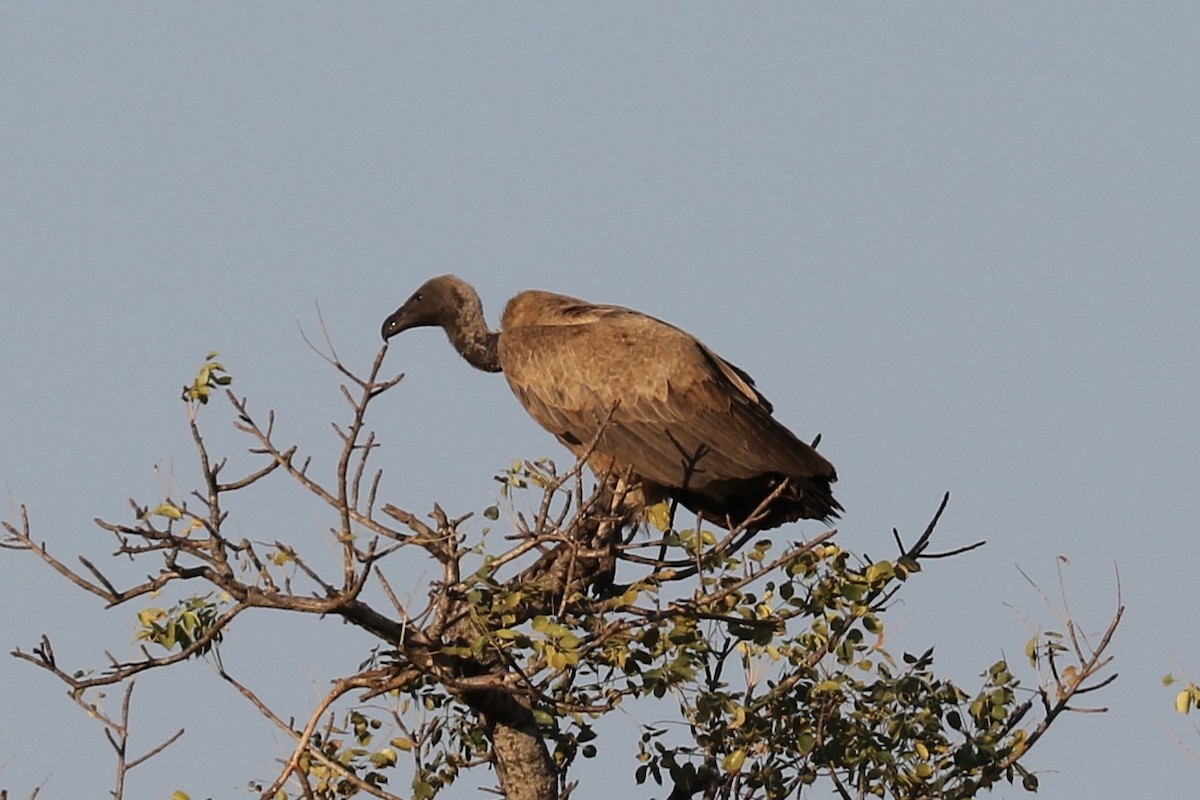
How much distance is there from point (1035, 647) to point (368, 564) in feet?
8.65

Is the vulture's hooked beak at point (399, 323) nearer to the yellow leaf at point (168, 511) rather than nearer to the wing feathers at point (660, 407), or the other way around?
the wing feathers at point (660, 407)

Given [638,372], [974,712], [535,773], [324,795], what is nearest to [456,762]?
[535,773]

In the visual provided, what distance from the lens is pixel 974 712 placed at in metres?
6.48

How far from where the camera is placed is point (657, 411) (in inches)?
371

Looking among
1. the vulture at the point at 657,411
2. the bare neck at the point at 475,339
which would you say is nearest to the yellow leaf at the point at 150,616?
the vulture at the point at 657,411

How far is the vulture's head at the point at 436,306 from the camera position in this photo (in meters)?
11.0

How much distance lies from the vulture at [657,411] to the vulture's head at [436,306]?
53 centimetres

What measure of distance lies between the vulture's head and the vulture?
0.53 meters

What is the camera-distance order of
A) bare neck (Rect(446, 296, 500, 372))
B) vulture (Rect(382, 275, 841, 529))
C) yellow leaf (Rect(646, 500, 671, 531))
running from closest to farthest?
yellow leaf (Rect(646, 500, 671, 531)) → vulture (Rect(382, 275, 841, 529)) → bare neck (Rect(446, 296, 500, 372))

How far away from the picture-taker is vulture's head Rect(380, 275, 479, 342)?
35.9 ft

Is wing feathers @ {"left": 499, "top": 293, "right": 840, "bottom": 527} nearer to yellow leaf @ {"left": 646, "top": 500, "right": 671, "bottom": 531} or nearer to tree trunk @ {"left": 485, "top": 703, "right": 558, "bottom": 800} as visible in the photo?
tree trunk @ {"left": 485, "top": 703, "right": 558, "bottom": 800}

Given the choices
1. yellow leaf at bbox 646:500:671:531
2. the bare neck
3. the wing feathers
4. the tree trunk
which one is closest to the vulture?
the wing feathers

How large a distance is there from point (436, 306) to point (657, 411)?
2.16 metres

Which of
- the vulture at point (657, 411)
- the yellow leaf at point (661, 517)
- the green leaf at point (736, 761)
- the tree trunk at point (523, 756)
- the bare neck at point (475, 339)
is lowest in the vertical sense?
the green leaf at point (736, 761)
